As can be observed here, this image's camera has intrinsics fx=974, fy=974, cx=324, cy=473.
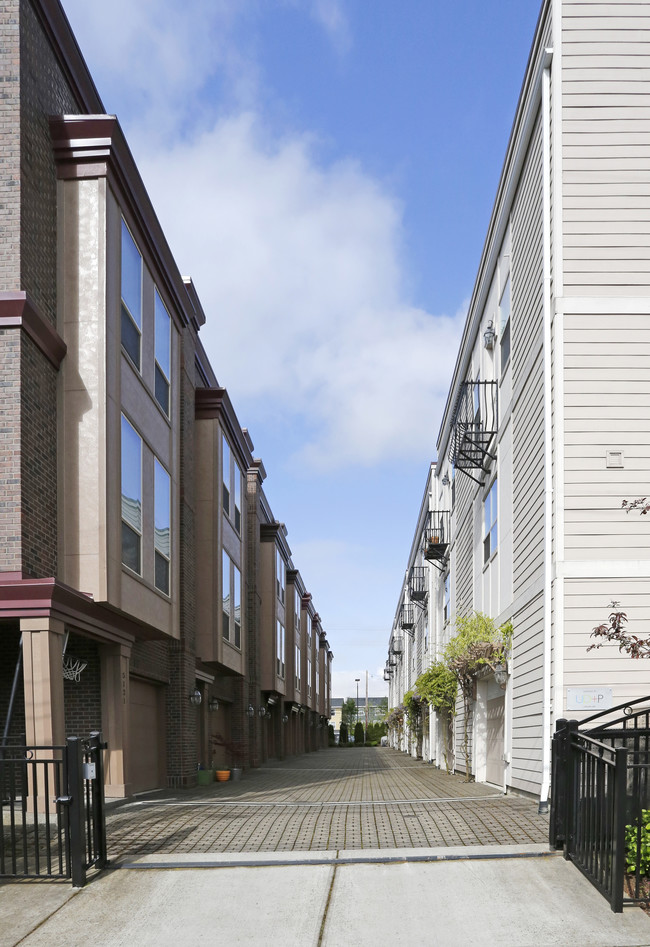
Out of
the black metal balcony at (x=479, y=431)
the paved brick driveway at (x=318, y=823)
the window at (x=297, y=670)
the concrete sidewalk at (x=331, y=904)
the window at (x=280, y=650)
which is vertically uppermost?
the black metal balcony at (x=479, y=431)

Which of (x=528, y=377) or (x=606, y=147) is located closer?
(x=606, y=147)

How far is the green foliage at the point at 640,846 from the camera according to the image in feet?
25.1

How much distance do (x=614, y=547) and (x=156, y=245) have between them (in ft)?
28.5

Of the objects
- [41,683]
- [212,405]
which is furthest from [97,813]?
[212,405]

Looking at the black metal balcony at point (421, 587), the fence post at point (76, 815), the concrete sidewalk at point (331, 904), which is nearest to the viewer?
the concrete sidewalk at point (331, 904)

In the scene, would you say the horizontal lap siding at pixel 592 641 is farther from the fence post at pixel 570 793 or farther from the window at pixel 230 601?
the window at pixel 230 601

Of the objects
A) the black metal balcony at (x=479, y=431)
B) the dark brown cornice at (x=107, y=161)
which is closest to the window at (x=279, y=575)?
the black metal balcony at (x=479, y=431)

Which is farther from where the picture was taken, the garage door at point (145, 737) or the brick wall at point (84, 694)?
the garage door at point (145, 737)

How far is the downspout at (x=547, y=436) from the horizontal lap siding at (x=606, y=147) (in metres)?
0.23

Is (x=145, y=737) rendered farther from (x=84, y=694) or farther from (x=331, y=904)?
(x=331, y=904)

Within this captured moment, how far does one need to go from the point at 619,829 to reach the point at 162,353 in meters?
12.1

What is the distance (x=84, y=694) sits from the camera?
1459 cm

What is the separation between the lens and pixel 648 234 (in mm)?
12820

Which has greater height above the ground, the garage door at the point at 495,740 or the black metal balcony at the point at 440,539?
the black metal balcony at the point at 440,539
